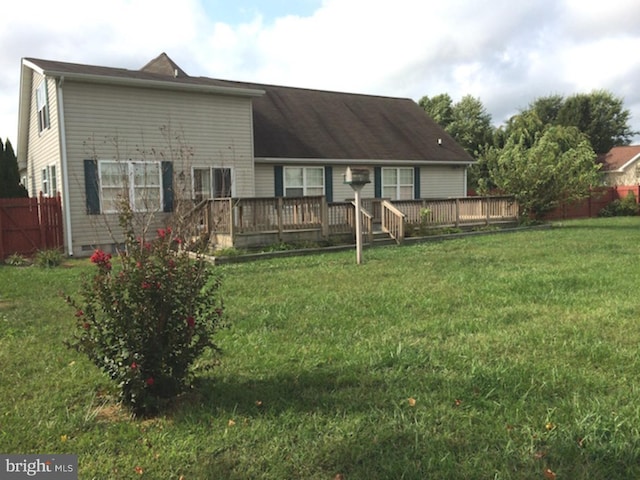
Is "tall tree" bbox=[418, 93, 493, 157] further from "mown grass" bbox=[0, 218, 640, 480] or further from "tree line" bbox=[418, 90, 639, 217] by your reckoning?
"mown grass" bbox=[0, 218, 640, 480]

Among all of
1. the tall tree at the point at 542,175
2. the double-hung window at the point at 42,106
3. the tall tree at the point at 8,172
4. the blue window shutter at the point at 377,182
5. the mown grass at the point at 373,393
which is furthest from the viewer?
the blue window shutter at the point at 377,182

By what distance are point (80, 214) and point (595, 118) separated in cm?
4821

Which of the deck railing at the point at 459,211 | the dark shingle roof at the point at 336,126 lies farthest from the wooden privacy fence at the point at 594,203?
the deck railing at the point at 459,211

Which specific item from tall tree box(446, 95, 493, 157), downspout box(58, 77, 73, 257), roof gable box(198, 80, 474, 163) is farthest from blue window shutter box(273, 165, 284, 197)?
tall tree box(446, 95, 493, 157)

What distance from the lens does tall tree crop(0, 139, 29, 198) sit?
16375mm

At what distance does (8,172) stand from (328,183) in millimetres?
10619

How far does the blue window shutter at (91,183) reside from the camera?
42.3ft

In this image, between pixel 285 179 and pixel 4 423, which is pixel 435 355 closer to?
pixel 4 423

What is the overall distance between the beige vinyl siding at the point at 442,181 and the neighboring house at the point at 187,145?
0.04 m

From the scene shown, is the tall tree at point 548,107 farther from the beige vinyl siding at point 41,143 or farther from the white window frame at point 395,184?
the beige vinyl siding at point 41,143

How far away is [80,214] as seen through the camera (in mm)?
12969

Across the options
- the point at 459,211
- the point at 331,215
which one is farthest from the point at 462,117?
the point at 331,215

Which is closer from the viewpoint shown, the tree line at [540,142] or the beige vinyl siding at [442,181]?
the tree line at [540,142]

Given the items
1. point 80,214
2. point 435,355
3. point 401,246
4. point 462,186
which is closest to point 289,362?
point 435,355
